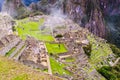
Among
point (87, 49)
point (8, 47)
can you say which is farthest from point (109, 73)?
point (8, 47)

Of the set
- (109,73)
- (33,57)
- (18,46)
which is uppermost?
(18,46)

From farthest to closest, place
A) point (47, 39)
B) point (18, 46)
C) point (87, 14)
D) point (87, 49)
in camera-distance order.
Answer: point (87, 14) < point (47, 39) < point (87, 49) < point (18, 46)

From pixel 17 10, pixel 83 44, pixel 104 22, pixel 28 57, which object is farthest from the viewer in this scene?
pixel 104 22

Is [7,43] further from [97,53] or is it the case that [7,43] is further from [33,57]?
[97,53]

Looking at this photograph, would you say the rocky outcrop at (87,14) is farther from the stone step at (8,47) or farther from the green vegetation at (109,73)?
the stone step at (8,47)

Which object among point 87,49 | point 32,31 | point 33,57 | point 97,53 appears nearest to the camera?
point 33,57

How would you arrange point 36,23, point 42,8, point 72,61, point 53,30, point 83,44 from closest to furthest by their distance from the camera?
1. point 72,61
2. point 83,44
3. point 53,30
4. point 36,23
5. point 42,8

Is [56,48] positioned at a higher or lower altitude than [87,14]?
higher

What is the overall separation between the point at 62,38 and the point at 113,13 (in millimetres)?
140813

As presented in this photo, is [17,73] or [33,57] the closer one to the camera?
[17,73]

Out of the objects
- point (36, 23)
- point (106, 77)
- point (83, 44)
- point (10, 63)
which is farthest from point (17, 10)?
point (10, 63)

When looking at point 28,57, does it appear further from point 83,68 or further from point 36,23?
point 36,23

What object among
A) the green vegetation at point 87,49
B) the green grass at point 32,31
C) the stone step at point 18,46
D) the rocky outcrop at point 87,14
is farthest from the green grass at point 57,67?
the rocky outcrop at point 87,14

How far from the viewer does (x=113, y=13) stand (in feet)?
598
